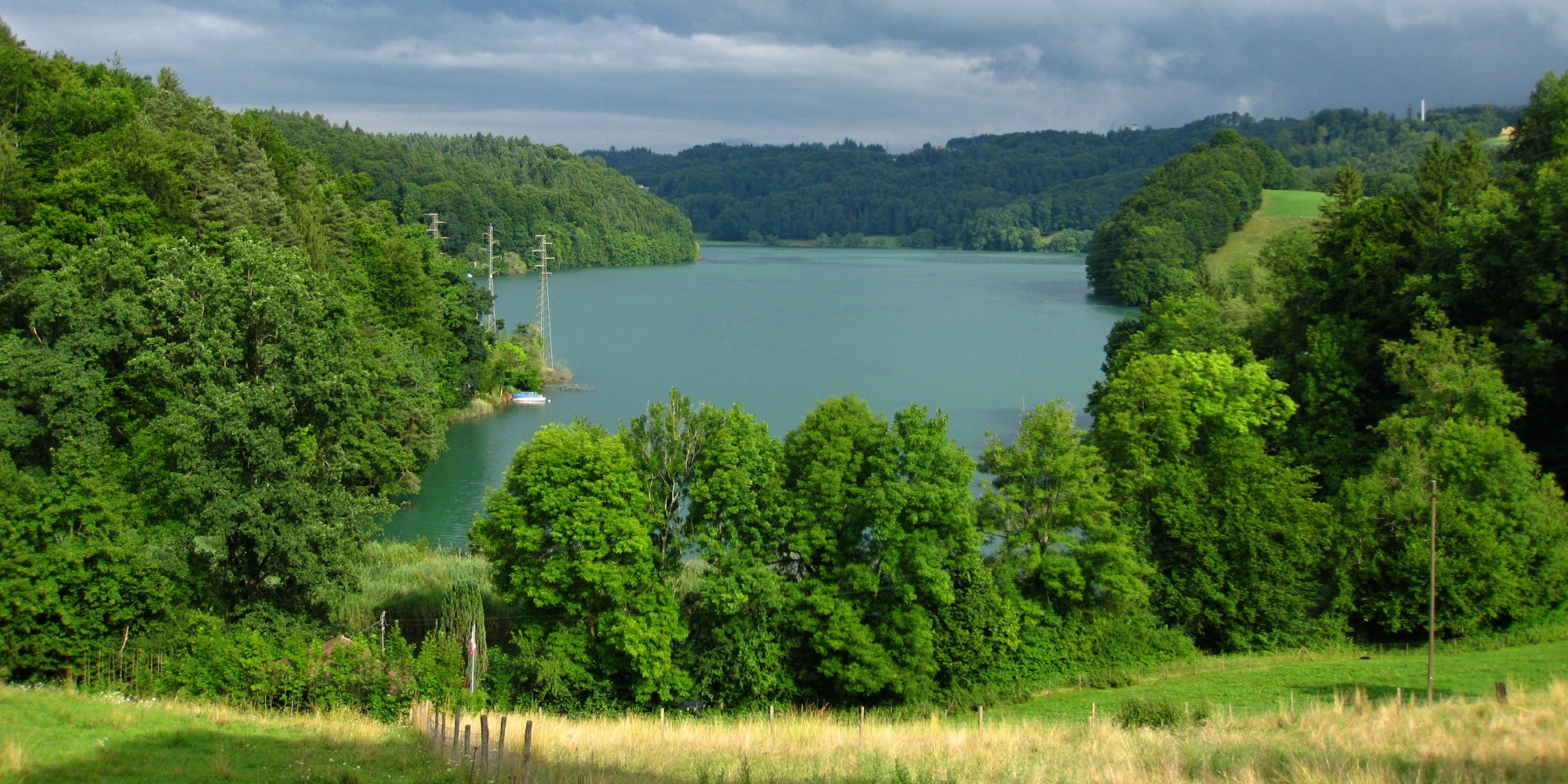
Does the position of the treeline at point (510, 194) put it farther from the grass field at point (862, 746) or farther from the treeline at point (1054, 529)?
the grass field at point (862, 746)

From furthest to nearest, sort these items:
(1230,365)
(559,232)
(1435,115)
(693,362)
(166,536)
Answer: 1. (1435,115)
2. (559,232)
3. (693,362)
4. (1230,365)
5. (166,536)

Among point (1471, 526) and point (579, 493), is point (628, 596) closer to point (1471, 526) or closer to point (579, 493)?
point (579, 493)

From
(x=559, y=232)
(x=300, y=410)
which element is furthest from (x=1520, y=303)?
(x=559, y=232)

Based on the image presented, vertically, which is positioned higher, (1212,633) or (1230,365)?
(1230,365)

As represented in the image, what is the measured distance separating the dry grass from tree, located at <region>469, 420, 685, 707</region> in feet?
Result: 9.28

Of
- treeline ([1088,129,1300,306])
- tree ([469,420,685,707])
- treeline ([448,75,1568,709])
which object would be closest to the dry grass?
tree ([469,420,685,707])

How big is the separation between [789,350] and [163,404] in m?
39.4

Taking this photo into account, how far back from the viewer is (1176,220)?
7769cm

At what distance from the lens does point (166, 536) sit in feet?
64.4

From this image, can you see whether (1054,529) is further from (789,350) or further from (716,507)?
(789,350)

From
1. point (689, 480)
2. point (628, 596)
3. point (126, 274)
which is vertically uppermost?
point (126, 274)

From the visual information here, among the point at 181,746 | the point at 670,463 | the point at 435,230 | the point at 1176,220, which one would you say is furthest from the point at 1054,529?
the point at 435,230

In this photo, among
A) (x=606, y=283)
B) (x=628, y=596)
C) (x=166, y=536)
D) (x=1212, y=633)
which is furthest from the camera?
(x=606, y=283)

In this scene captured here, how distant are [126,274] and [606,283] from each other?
8255cm
